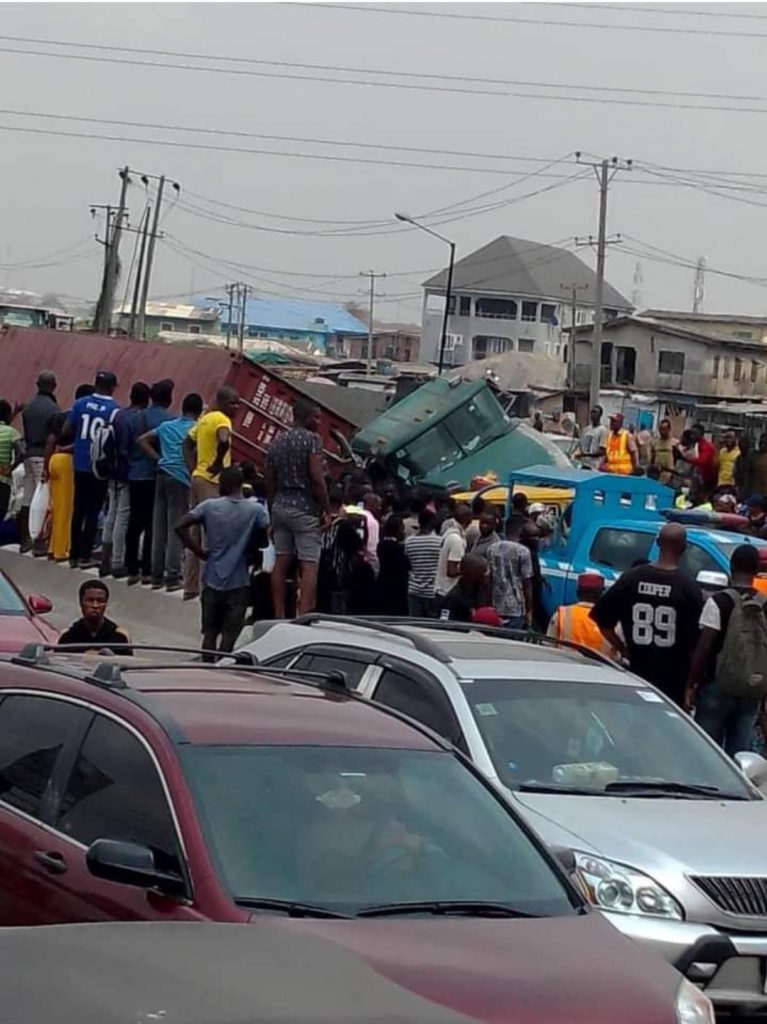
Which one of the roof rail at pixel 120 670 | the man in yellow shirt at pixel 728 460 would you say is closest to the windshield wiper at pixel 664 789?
the roof rail at pixel 120 670

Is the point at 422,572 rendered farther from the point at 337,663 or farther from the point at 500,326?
the point at 500,326

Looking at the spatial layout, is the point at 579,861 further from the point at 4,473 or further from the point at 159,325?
the point at 159,325

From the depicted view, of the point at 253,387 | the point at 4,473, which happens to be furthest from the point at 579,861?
the point at 253,387

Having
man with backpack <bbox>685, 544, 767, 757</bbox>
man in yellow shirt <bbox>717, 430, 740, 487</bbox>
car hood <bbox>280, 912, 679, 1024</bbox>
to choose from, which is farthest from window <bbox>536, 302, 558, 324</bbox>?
car hood <bbox>280, 912, 679, 1024</bbox>

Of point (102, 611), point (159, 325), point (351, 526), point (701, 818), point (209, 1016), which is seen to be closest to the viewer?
point (209, 1016)

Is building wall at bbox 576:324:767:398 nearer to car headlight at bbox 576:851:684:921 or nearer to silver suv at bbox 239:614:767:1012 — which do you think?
silver suv at bbox 239:614:767:1012

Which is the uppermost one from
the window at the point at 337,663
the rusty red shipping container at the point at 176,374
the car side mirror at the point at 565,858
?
the rusty red shipping container at the point at 176,374

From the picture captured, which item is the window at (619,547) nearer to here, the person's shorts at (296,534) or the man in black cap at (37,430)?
the person's shorts at (296,534)

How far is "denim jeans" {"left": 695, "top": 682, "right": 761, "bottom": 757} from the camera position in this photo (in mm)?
11789

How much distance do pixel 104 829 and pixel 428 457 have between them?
22.2 m

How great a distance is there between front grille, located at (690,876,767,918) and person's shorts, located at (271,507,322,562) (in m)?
8.52

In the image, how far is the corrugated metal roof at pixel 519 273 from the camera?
4466 inches

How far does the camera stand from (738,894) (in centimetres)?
783

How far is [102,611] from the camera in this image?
12.4 m
